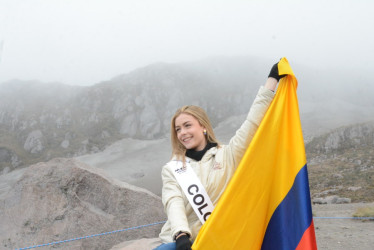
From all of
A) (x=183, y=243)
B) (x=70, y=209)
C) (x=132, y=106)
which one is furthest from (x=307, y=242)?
(x=132, y=106)

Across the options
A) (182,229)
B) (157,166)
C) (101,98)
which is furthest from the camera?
(101,98)

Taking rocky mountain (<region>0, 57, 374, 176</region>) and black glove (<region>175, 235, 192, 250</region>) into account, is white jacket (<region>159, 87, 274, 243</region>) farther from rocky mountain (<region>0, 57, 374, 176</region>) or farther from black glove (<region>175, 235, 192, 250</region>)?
rocky mountain (<region>0, 57, 374, 176</region>)

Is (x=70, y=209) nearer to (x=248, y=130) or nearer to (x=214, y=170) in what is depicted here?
(x=214, y=170)

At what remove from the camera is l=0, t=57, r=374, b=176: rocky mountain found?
318 ft

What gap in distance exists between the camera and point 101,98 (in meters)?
125

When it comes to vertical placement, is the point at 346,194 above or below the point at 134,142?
above

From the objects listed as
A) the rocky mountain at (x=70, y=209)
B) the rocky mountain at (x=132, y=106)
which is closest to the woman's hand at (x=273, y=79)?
the rocky mountain at (x=70, y=209)

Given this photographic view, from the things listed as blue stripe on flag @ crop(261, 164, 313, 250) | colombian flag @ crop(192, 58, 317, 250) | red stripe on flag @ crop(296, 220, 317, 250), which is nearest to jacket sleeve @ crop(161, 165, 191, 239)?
colombian flag @ crop(192, 58, 317, 250)

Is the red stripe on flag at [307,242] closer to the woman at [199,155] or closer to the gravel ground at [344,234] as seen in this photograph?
the woman at [199,155]

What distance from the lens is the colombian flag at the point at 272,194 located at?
2735mm

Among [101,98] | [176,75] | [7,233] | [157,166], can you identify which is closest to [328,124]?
[157,166]

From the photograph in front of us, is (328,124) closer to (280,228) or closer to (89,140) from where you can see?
(89,140)

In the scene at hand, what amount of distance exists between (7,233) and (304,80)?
580 feet

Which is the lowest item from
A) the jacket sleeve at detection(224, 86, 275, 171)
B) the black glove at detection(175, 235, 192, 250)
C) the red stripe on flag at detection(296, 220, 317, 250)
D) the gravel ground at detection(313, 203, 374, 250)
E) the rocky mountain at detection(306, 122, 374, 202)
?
the rocky mountain at detection(306, 122, 374, 202)
